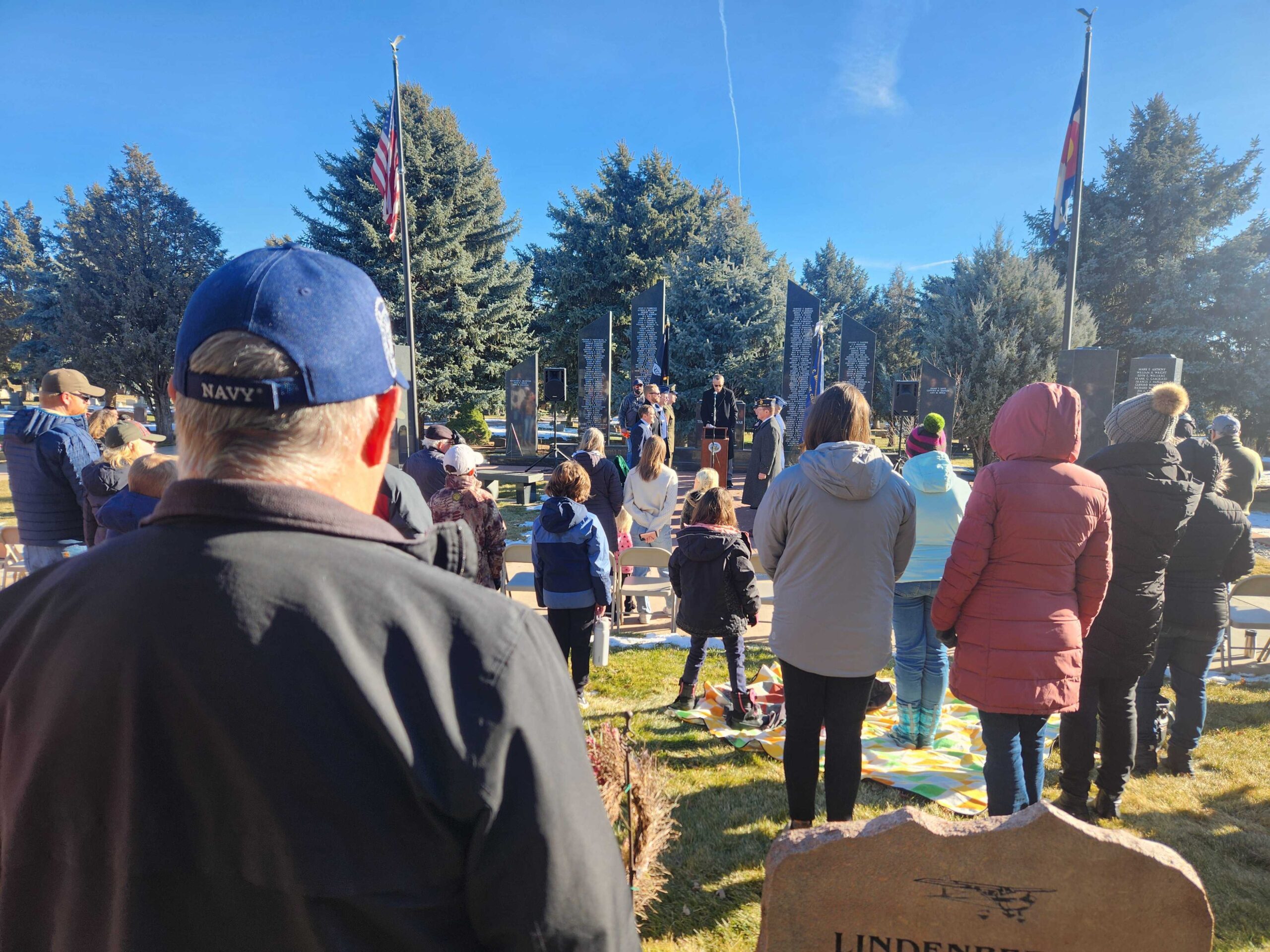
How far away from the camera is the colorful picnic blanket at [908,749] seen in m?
3.77

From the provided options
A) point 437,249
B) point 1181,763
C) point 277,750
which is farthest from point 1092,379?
point 437,249

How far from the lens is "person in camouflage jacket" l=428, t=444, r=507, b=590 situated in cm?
457

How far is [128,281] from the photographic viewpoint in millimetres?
27031

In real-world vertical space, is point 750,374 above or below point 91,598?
above

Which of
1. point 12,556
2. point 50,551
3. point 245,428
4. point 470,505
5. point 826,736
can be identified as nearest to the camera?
point 245,428

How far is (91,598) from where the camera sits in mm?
751

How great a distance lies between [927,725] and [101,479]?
5645 mm

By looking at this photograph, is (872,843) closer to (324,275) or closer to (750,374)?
(324,275)

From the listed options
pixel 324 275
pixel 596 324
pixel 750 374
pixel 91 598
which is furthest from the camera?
pixel 750 374

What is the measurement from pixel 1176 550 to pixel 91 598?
4971mm

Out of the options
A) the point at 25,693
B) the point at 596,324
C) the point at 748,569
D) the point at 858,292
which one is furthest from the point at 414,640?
the point at 858,292

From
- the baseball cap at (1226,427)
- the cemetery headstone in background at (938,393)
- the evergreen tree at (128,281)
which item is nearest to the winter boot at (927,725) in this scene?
the baseball cap at (1226,427)

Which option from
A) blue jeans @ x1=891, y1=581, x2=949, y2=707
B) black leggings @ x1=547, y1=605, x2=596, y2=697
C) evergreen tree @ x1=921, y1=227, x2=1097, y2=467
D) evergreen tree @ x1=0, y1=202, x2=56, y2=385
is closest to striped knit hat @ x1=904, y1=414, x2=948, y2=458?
blue jeans @ x1=891, y1=581, x2=949, y2=707

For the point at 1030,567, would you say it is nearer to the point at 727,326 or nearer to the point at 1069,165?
the point at 1069,165
